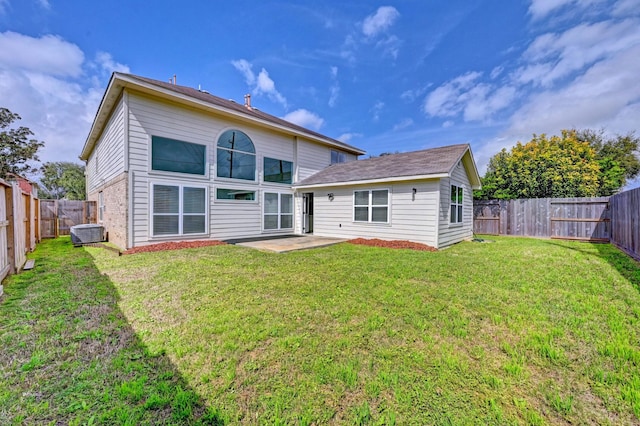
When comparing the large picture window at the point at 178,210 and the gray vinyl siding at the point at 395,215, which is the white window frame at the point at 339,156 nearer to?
the gray vinyl siding at the point at 395,215

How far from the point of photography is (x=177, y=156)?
8992 mm

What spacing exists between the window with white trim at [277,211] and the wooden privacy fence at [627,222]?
11.4m

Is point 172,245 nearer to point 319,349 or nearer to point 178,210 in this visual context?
point 178,210

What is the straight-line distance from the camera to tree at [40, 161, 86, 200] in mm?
34625

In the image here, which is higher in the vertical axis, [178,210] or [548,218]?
[178,210]

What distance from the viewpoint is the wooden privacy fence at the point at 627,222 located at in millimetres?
6746

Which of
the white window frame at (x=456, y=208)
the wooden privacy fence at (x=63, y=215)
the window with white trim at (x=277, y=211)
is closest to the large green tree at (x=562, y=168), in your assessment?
the white window frame at (x=456, y=208)

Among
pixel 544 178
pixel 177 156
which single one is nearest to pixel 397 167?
pixel 177 156

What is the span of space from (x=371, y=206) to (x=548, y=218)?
8747 mm

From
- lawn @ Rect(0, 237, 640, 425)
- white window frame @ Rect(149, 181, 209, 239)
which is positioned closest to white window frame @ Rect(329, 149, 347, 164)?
white window frame @ Rect(149, 181, 209, 239)

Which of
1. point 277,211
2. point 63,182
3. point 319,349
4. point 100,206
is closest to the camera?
point 319,349

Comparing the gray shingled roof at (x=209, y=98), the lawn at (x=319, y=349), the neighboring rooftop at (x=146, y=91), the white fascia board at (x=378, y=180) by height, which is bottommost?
the lawn at (x=319, y=349)

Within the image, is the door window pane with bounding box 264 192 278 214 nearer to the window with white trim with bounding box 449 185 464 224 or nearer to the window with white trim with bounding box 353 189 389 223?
the window with white trim with bounding box 353 189 389 223

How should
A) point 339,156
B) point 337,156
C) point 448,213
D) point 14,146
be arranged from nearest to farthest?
point 448,213
point 337,156
point 339,156
point 14,146
